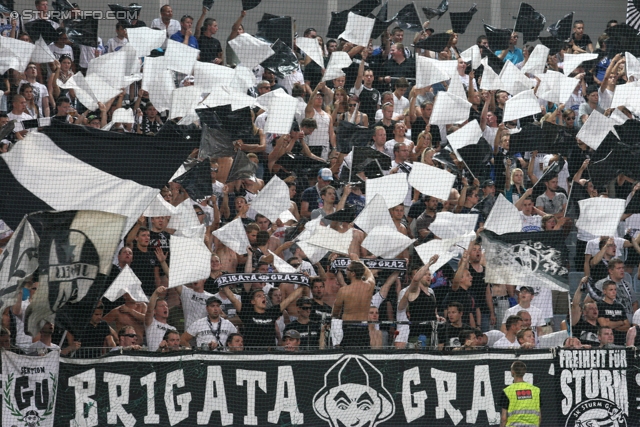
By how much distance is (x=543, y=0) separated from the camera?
59.0 feet

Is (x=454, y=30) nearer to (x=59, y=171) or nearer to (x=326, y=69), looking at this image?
(x=326, y=69)

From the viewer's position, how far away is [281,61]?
1491 centimetres

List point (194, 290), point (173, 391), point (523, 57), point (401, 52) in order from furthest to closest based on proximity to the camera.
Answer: point (523, 57)
point (401, 52)
point (194, 290)
point (173, 391)

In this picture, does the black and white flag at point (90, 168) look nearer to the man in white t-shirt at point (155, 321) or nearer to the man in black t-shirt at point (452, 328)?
the man in white t-shirt at point (155, 321)

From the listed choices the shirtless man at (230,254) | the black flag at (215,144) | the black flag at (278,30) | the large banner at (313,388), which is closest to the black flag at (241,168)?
the black flag at (215,144)

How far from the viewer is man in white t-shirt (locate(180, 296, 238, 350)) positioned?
431 inches

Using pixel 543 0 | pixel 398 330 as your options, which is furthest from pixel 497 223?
pixel 543 0

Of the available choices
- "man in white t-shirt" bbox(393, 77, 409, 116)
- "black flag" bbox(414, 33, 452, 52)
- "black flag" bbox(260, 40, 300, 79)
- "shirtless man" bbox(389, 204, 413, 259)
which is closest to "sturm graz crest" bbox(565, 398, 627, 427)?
"shirtless man" bbox(389, 204, 413, 259)

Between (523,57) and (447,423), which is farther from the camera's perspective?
(523,57)

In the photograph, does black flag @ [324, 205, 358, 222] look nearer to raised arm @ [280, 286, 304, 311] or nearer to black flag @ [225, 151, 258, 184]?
raised arm @ [280, 286, 304, 311]

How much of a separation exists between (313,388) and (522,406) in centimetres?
197

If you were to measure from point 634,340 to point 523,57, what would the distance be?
644 cm

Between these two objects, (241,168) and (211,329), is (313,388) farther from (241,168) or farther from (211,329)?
(241,168)

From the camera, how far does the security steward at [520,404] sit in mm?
10273
